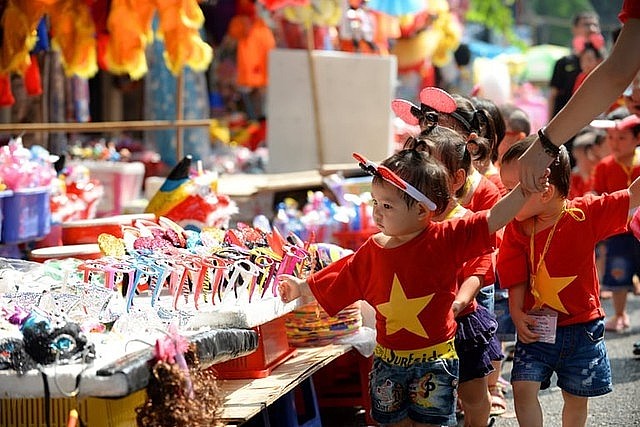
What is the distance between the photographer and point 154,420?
11.1 ft

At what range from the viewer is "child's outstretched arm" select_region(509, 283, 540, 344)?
4.39 metres

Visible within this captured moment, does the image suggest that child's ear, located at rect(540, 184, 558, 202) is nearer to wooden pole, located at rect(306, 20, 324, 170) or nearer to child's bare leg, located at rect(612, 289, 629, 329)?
child's bare leg, located at rect(612, 289, 629, 329)

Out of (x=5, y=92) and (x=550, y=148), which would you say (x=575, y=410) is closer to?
(x=550, y=148)

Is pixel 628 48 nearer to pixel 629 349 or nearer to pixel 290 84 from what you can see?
pixel 629 349

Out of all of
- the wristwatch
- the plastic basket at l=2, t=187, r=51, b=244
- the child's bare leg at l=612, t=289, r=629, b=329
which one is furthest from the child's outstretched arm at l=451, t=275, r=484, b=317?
the child's bare leg at l=612, t=289, r=629, b=329

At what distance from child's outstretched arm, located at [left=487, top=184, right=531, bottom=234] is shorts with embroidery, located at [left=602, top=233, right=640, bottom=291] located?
4.33m

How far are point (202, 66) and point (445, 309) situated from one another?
4.46m

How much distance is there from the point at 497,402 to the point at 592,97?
2412 millimetres

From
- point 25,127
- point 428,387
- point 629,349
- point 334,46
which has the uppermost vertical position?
point 334,46

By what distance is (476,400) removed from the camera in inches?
186

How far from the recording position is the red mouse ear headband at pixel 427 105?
462cm

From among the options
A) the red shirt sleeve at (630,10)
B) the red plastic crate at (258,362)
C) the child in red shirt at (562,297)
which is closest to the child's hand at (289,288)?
the red plastic crate at (258,362)

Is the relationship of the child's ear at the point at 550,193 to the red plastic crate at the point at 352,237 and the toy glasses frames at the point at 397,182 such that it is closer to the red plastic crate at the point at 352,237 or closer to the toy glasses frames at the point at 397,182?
the toy glasses frames at the point at 397,182

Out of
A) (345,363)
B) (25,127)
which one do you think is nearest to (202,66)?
(25,127)
